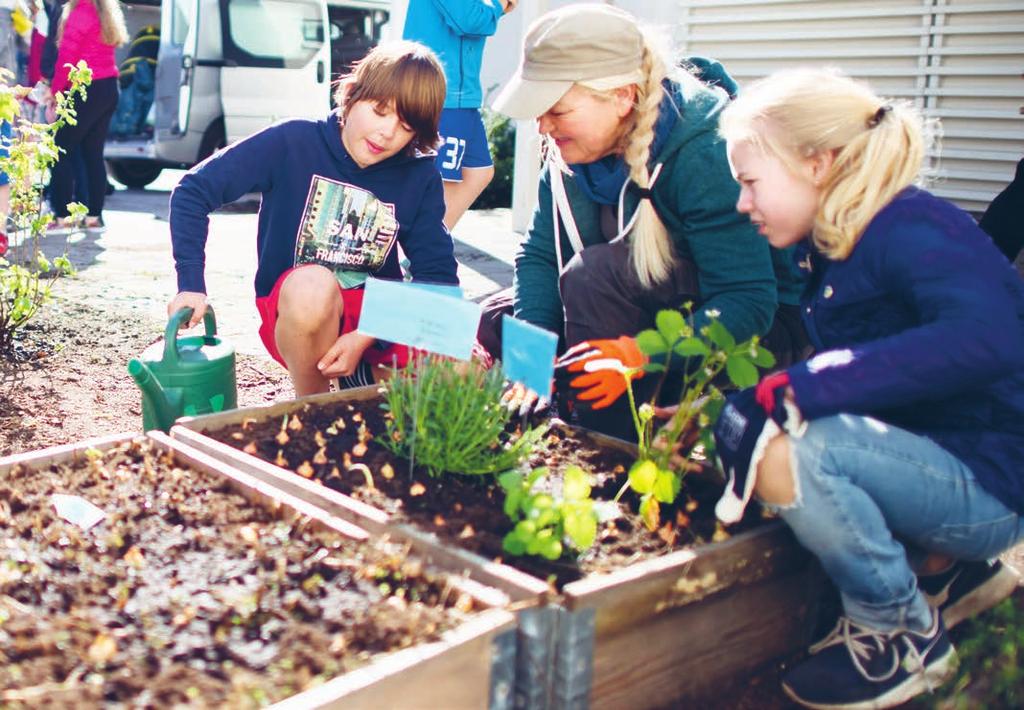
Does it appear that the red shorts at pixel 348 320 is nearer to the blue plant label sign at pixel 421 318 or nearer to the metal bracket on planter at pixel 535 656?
the blue plant label sign at pixel 421 318

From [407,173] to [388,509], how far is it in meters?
1.28

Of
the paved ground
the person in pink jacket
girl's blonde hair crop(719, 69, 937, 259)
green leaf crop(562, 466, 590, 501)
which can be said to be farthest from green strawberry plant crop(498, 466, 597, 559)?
the person in pink jacket

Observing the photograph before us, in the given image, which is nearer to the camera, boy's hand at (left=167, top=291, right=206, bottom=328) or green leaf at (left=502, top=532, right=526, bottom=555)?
green leaf at (left=502, top=532, right=526, bottom=555)

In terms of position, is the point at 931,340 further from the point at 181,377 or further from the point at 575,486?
the point at 181,377

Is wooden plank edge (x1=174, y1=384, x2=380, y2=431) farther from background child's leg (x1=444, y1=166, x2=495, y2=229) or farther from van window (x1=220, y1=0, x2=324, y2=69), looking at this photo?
van window (x1=220, y1=0, x2=324, y2=69)

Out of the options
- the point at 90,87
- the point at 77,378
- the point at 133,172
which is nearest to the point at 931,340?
the point at 77,378

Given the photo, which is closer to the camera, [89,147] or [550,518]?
[550,518]

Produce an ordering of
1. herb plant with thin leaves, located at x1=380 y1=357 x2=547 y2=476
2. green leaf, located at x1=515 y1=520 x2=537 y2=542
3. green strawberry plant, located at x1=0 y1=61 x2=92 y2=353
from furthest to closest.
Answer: green strawberry plant, located at x1=0 y1=61 x2=92 y2=353
herb plant with thin leaves, located at x1=380 y1=357 x2=547 y2=476
green leaf, located at x1=515 y1=520 x2=537 y2=542

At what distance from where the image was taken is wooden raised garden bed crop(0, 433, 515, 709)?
1306 millimetres

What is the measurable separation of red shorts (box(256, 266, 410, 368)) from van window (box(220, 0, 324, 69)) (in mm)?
7245

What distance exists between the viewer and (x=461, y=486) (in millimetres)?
2006

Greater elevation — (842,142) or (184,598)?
(842,142)

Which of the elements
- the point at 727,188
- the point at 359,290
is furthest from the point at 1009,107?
the point at 359,290

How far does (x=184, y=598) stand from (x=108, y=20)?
18.7 feet
